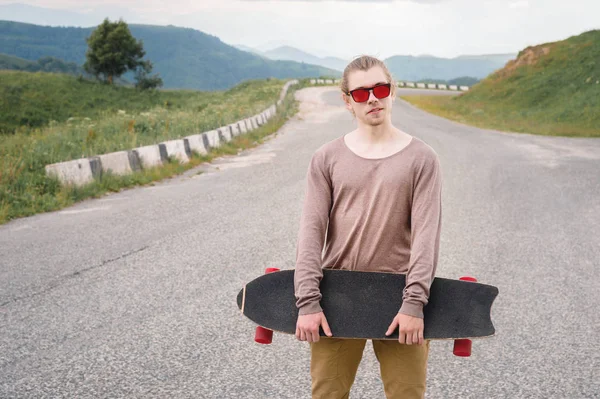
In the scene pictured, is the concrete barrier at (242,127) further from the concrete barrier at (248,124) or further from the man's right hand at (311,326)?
the man's right hand at (311,326)

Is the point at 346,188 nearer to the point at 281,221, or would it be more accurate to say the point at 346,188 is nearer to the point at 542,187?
the point at 281,221

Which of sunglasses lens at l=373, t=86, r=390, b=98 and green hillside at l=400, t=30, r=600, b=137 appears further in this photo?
green hillside at l=400, t=30, r=600, b=137

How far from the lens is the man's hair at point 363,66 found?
2143mm

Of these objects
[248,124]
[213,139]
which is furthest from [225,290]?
[248,124]

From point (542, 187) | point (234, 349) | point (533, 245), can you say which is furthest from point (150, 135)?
point (234, 349)

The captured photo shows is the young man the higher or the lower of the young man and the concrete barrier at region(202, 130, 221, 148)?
the higher

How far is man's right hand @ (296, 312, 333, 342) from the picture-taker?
1.96m

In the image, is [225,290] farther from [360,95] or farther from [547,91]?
[547,91]

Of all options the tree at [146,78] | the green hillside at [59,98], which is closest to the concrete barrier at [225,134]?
the green hillside at [59,98]

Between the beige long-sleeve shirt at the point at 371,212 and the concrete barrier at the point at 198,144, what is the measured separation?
10681 mm

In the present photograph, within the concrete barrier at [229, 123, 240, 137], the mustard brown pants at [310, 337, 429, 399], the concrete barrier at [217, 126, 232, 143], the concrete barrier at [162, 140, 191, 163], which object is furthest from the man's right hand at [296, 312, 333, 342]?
the concrete barrier at [229, 123, 240, 137]

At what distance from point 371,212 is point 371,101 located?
0.40 meters

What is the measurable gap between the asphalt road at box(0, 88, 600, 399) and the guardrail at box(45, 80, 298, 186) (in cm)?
79

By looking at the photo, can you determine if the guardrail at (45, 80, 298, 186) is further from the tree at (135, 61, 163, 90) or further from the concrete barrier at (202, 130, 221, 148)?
the tree at (135, 61, 163, 90)
